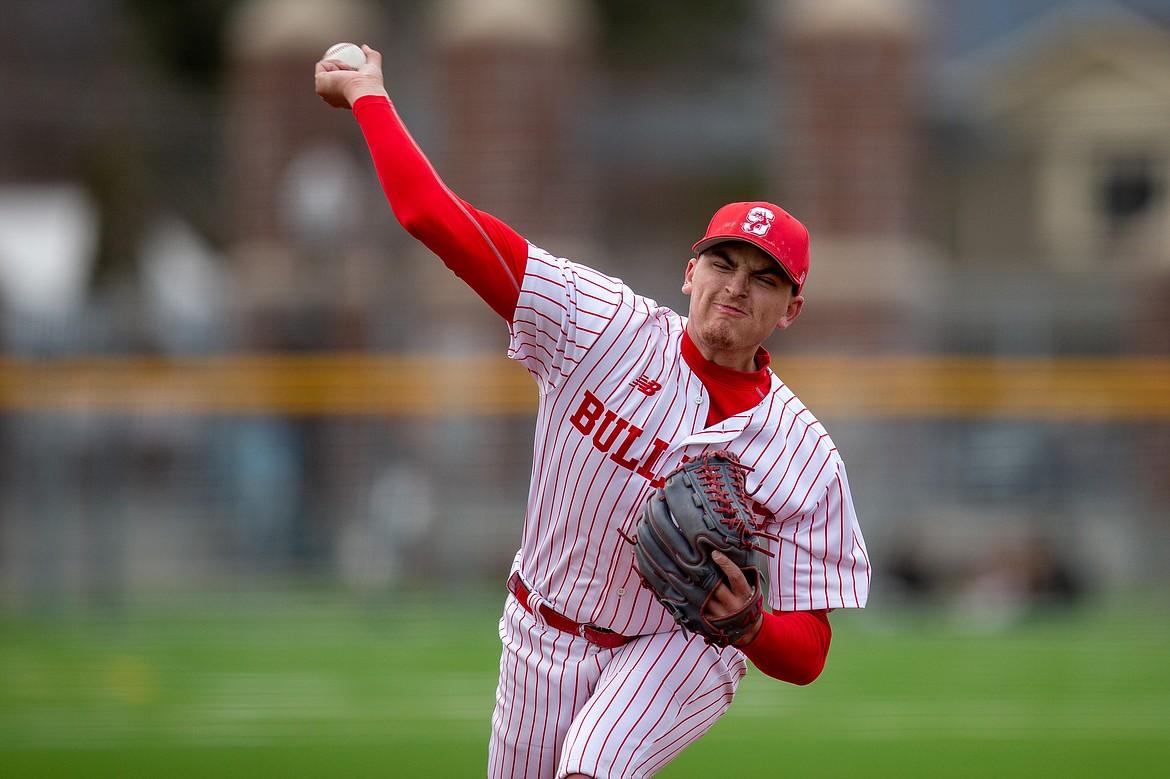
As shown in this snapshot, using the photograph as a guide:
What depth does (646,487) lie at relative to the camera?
411cm

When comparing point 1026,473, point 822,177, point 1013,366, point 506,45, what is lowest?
point 1026,473

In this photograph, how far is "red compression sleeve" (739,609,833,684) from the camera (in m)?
3.94

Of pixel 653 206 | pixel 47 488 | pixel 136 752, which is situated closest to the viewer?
pixel 136 752

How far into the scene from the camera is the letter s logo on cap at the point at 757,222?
401 centimetres

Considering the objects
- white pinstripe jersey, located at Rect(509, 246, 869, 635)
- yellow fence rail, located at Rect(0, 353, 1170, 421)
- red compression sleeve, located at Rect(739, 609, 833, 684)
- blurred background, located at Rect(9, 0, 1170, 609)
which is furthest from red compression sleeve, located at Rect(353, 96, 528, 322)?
yellow fence rail, located at Rect(0, 353, 1170, 421)

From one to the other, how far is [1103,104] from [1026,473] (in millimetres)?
18236

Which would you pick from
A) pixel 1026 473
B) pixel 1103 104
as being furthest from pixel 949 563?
pixel 1103 104

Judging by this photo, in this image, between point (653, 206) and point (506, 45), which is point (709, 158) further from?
point (506, 45)

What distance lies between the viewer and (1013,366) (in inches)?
512

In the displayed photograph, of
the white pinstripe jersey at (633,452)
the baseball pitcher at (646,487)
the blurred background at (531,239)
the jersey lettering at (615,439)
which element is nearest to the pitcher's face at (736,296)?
the baseball pitcher at (646,487)

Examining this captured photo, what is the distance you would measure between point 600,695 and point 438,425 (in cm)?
916

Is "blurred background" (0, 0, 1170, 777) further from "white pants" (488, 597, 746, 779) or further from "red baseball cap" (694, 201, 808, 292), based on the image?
"red baseball cap" (694, 201, 808, 292)

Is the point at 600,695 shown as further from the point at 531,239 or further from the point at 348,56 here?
the point at 531,239

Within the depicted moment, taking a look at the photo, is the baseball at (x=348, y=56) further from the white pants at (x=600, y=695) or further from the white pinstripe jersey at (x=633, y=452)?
the white pants at (x=600, y=695)
